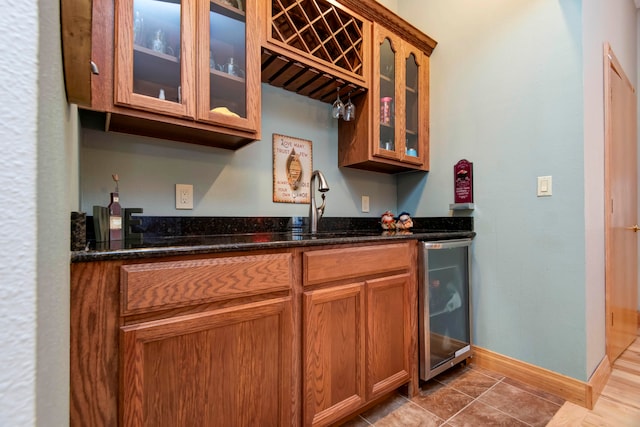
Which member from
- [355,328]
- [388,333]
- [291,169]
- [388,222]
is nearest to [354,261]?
[355,328]

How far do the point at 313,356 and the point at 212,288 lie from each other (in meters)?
0.53

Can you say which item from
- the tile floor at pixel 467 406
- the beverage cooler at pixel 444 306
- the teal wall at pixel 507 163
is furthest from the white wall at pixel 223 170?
the tile floor at pixel 467 406

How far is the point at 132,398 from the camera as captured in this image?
2.69 ft

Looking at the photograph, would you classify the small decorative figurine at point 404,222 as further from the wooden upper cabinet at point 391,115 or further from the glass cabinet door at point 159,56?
the glass cabinet door at point 159,56

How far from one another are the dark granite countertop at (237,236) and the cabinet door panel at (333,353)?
0.83ft

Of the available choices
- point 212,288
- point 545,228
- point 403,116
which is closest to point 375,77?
point 403,116

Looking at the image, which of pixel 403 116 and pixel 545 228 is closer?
pixel 545 228

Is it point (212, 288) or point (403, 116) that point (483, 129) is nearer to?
point (403, 116)

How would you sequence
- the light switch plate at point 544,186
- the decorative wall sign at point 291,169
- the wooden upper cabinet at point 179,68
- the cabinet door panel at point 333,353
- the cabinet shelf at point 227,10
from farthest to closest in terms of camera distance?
the decorative wall sign at point 291,169 → the light switch plate at point 544,186 → the cabinet shelf at point 227,10 → the cabinet door panel at point 333,353 → the wooden upper cabinet at point 179,68

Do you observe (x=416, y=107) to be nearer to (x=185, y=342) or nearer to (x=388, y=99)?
(x=388, y=99)

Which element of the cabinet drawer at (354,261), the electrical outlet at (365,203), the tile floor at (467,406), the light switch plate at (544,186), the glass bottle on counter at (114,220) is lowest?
the tile floor at (467,406)

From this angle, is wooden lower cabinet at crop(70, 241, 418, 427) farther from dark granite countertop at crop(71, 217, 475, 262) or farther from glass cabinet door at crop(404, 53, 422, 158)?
glass cabinet door at crop(404, 53, 422, 158)

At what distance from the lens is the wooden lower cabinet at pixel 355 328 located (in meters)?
1.20

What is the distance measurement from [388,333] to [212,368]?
2.85 ft
